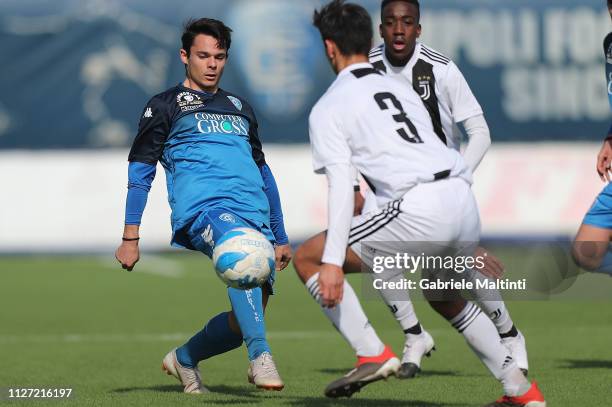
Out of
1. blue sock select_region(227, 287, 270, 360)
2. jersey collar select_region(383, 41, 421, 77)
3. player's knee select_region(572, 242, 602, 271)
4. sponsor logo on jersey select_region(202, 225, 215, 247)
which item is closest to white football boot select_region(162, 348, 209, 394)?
blue sock select_region(227, 287, 270, 360)

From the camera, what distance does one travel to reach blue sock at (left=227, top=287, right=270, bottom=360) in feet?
24.3

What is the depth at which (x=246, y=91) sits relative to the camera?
21656mm

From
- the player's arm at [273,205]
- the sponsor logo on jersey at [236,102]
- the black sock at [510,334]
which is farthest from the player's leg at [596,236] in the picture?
the sponsor logo on jersey at [236,102]

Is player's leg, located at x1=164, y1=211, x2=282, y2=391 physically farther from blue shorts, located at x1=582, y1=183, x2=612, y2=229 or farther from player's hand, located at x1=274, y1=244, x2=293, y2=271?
blue shorts, located at x1=582, y1=183, x2=612, y2=229

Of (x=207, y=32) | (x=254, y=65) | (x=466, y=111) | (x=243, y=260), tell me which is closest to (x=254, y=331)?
(x=243, y=260)

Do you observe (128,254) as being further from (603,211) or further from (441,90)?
(603,211)

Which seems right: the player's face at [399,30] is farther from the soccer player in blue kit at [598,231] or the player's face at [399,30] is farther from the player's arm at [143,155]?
the player's arm at [143,155]

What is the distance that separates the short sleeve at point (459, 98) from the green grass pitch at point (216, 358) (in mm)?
1710

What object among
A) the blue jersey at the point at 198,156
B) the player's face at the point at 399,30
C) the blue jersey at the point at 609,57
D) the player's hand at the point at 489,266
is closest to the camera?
the player's hand at the point at 489,266

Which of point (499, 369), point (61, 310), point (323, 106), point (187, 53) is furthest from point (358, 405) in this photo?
point (61, 310)

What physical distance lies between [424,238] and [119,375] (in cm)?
364

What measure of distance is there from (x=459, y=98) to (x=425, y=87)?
237mm

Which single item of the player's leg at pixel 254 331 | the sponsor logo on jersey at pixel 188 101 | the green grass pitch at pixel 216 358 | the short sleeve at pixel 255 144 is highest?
the sponsor logo on jersey at pixel 188 101

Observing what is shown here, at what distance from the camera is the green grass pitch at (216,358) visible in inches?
298
